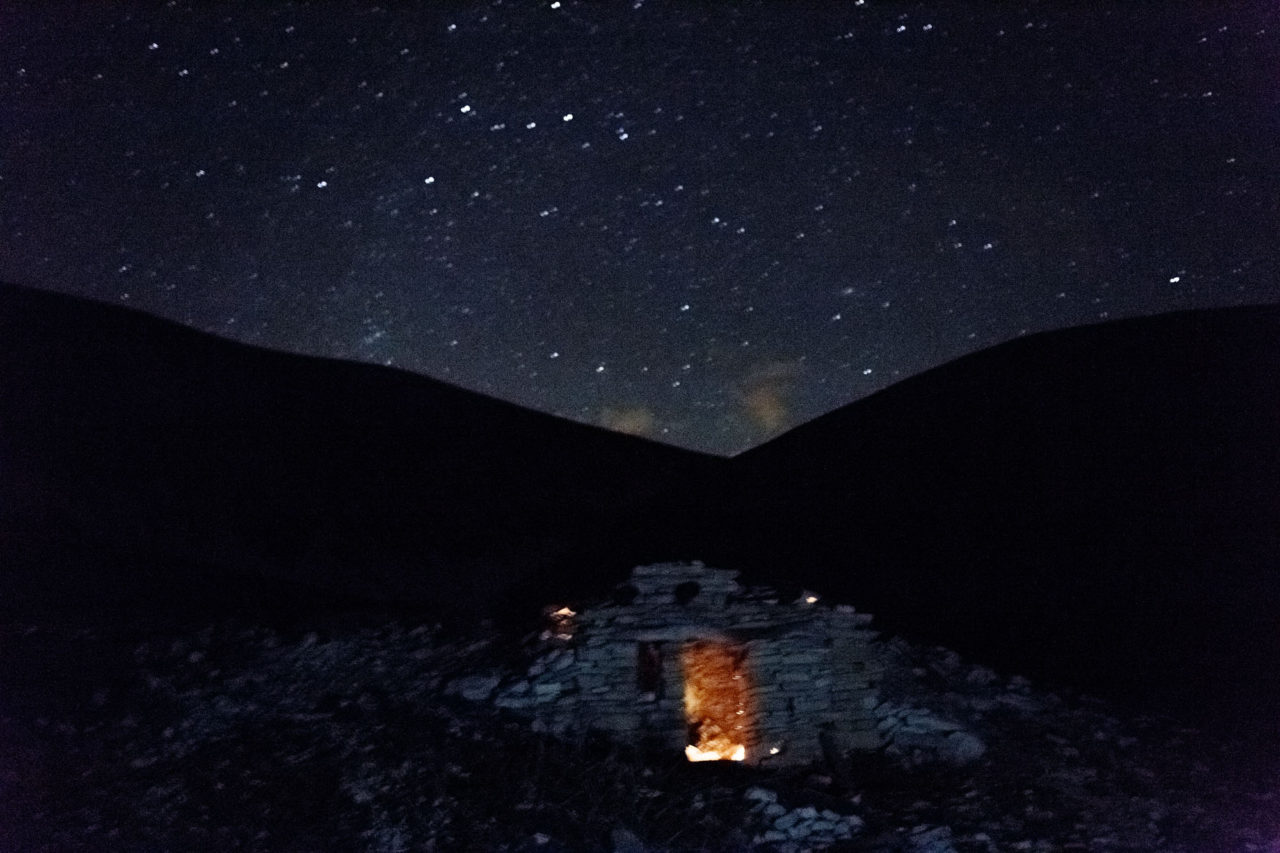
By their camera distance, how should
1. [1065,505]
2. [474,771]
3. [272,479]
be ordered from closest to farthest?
[474,771], [1065,505], [272,479]

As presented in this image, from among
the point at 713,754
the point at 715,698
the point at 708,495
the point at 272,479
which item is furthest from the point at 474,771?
the point at 272,479

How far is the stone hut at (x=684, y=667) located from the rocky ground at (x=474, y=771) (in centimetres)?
42

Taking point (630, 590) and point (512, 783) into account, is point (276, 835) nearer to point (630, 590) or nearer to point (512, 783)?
point (512, 783)

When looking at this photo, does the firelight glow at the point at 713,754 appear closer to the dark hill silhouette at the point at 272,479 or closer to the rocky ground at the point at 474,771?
the rocky ground at the point at 474,771

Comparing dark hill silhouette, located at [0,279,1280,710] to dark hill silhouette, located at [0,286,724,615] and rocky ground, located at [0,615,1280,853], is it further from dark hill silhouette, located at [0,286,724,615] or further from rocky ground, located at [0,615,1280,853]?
rocky ground, located at [0,615,1280,853]

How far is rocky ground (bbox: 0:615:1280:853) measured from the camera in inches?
347

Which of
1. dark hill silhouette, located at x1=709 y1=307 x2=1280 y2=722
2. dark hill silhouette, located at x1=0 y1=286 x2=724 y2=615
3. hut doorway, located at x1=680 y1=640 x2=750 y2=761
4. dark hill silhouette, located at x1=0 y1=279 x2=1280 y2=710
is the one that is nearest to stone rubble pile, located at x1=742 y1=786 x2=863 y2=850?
hut doorway, located at x1=680 y1=640 x2=750 y2=761

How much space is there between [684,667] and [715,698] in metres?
1.40

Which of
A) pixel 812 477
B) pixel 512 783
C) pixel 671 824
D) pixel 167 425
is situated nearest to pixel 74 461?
pixel 167 425

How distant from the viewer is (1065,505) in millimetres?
18953

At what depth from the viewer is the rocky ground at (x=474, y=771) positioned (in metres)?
8.82

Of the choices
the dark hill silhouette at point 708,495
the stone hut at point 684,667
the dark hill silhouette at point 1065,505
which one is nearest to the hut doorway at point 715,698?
the stone hut at point 684,667

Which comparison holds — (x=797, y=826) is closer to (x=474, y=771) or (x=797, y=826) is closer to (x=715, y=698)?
(x=474, y=771)

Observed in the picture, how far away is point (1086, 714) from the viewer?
42.2 feet
